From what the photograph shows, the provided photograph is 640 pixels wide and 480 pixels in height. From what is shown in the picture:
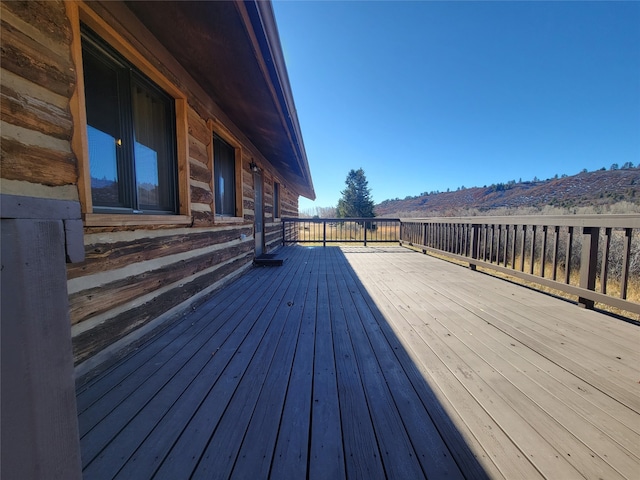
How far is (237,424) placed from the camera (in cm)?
111

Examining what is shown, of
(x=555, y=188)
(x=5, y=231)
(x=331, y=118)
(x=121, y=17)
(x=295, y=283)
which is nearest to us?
(x=5, y=231)

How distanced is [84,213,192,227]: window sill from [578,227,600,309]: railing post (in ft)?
13.1

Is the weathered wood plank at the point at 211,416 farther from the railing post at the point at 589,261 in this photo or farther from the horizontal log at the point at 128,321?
the railing post at the point at 589,261

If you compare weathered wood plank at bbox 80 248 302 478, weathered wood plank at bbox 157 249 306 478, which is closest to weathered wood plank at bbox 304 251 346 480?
weathered wood plank at bbox 157 249 306 478

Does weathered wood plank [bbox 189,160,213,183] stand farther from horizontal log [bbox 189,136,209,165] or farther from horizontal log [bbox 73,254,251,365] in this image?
horizontal log [bbox 73,254,251,365]

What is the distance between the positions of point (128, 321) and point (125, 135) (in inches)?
52.5

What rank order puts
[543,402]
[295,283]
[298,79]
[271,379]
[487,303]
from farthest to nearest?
[298,79]
[295,283]
[487,303]
[271,379]
[543,402]

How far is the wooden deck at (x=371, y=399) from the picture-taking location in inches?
37.1

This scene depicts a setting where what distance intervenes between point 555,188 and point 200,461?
43599 mm

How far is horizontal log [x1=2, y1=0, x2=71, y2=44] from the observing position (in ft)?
3.50

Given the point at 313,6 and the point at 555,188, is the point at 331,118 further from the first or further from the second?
the point at 555,188

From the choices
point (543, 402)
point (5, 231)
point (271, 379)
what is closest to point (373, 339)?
point (271, 379)

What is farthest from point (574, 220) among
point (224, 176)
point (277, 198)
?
point (277, 198)

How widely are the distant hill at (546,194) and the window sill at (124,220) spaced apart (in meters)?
18.1
